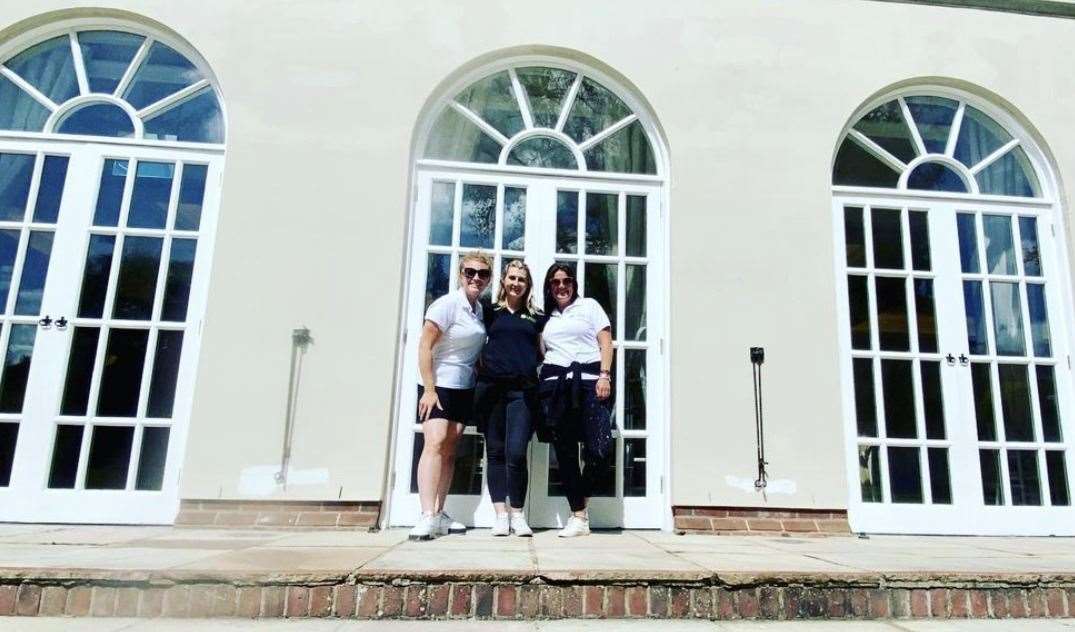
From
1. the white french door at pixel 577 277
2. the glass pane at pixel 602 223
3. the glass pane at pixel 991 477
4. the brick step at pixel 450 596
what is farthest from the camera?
the glass pane at pixel 602 223

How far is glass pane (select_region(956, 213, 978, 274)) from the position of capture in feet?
13.3

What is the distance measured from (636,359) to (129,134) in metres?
3.19

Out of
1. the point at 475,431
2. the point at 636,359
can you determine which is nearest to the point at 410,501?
the point at 475,431

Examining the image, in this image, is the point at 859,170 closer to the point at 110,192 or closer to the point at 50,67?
the point at 110,192

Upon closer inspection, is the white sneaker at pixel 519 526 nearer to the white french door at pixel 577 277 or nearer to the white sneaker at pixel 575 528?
the white sneaker at pixel 575 528

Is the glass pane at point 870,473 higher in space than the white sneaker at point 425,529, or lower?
higher

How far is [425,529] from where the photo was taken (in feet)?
9.61

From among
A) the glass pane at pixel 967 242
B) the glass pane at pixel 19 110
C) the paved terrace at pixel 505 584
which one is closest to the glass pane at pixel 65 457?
the paved terrace at pixel 505 584

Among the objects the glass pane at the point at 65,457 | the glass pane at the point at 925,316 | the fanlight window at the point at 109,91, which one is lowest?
the glass pane at the point at 65,457

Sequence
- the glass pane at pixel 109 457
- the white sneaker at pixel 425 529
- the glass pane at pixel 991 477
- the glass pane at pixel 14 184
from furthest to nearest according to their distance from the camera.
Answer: the glass pane at pixel 991 477 → the glass pane at pixel 14 184 → the glass pane at pixel 109 457 → the white sneaker at pixel 425 529

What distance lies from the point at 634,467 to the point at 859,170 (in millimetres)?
2321

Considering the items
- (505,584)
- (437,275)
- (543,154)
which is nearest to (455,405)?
(437,275)

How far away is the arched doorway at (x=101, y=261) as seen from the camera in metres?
3.43

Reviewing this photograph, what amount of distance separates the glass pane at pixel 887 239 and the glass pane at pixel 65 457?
Answer: 4.57 m
